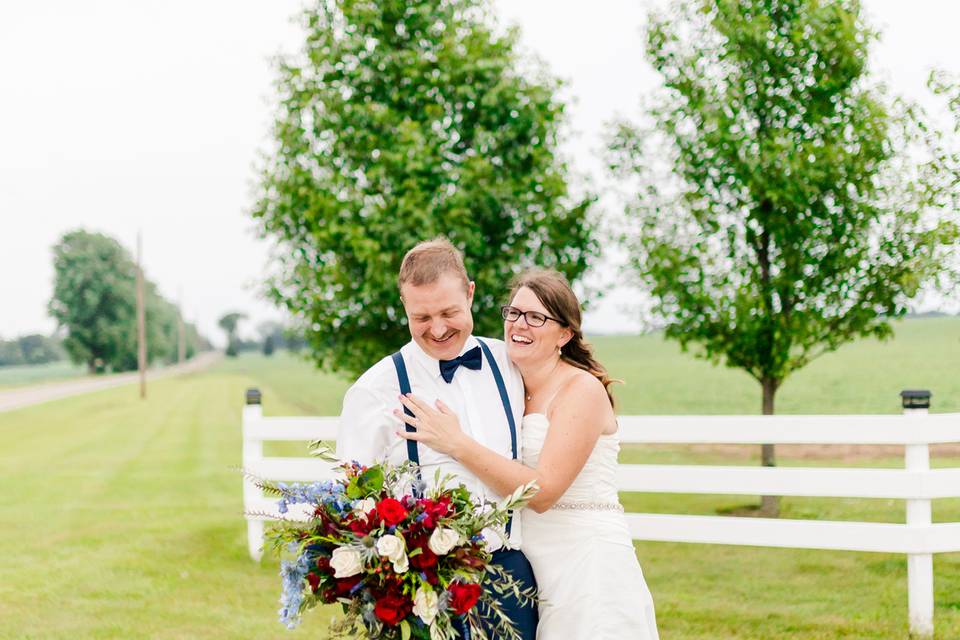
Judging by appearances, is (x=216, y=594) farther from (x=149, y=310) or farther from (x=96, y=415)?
(x=149, y=310)

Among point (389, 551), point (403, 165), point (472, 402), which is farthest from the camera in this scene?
point (403, 165)

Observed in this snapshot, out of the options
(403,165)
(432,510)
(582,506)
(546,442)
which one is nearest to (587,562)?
(582,506)

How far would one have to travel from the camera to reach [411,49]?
12.5 m

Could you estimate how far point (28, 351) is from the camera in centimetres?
9569

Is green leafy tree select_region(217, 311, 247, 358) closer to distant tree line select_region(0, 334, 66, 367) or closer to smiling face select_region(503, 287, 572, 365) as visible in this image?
distant tree line select_region(0, 334, 66, 367)

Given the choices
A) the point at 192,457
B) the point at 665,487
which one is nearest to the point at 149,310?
the point at 192,457

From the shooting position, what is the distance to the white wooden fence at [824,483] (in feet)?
21.0

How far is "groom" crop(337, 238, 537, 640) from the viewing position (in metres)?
3.30

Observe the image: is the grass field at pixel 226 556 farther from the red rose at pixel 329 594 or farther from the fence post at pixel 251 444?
the red rose at pixel 329 594

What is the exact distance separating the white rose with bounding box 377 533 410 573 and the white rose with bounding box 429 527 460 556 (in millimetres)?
89

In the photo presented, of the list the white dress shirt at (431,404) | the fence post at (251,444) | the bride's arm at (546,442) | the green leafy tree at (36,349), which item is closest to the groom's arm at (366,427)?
the white dress shirt at (431,404)

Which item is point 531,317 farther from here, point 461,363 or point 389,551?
point 389,551

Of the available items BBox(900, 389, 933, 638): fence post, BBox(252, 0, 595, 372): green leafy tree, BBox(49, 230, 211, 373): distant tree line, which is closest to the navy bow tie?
BBox(900, 389, 933, 638): fence post

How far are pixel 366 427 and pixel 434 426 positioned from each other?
0.26m
